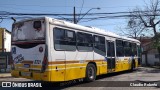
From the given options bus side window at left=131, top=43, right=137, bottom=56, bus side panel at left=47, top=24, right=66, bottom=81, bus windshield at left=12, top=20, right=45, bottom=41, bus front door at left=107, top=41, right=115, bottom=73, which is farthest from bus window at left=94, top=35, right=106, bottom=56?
bus side window at left=131, top=43, right=137, bottom=56

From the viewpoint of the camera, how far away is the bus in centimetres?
1165

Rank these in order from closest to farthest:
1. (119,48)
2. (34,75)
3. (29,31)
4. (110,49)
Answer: (34,75), (29,31), (110,49), (119,48)

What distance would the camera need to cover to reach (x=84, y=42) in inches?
568

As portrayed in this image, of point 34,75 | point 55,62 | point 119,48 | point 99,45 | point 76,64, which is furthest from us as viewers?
point 119,48

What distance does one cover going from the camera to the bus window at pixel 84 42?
45.7ft

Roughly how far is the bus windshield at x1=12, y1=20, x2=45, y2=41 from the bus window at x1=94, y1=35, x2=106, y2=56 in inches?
181

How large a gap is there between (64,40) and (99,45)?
399 cm

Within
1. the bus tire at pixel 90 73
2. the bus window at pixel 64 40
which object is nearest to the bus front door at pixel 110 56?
the bus tire at pixel 90 73

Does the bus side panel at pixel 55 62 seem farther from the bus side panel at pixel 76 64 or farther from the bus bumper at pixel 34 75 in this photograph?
the bus side panel at pixel 76 64

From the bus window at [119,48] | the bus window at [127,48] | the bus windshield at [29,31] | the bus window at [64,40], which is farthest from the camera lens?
the bus window at [127,48]

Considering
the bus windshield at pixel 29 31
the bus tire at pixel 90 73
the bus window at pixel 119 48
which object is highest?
the bus windshield at pixel 29 31

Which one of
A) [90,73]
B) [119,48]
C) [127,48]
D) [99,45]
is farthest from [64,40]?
[127,48]

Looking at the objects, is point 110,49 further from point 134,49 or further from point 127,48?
point 134,49

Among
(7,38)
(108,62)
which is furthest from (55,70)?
(7,38)
